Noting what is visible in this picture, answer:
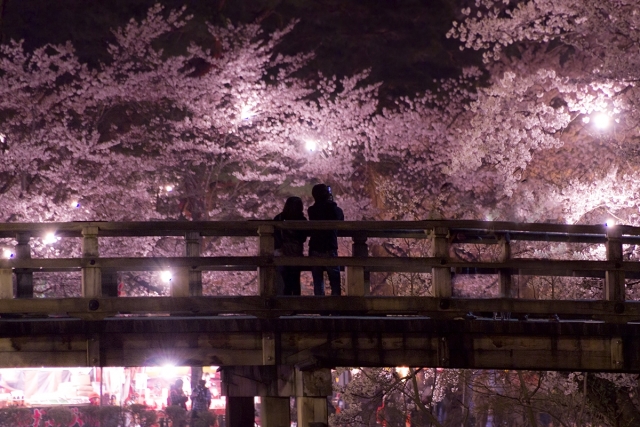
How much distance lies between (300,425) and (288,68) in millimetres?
20625

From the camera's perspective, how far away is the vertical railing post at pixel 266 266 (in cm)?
966

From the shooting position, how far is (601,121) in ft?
70.2

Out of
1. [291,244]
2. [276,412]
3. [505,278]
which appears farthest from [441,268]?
[276,412]

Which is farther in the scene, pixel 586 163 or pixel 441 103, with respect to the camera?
pixel 441 103

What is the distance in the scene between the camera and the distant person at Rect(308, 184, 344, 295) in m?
10.7

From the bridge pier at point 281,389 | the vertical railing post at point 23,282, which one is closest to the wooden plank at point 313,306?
the bridge pier at point 281,389

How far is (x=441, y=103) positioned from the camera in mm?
29078

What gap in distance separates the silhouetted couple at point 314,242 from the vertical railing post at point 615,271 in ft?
9.86

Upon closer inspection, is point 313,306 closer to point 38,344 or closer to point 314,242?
point 314,242

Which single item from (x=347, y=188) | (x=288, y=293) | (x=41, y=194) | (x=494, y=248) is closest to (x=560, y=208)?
(x=494, y=248)

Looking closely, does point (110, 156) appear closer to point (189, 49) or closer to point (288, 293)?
point (189, 49)

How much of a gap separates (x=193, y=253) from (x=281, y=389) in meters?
1.84

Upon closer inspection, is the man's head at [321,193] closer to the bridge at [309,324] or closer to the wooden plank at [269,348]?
the bridge at [309,324]

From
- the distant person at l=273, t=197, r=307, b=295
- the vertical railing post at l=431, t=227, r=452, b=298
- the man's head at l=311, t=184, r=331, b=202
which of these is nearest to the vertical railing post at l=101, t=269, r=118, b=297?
the distant person at l=273, t=197, r=307, b=295
